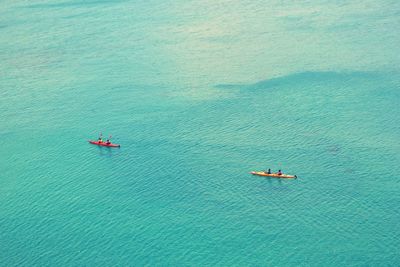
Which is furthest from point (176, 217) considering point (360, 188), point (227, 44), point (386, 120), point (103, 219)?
point (227, 44)

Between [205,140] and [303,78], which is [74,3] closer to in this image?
[303,78]

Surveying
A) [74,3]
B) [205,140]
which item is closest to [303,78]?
[205,140]

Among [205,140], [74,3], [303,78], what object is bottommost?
[303,78]

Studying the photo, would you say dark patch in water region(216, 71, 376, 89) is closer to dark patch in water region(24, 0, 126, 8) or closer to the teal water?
the teal water

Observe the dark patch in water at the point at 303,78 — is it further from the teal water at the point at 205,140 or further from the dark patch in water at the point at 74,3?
the dark patch in water at the point at 74,3

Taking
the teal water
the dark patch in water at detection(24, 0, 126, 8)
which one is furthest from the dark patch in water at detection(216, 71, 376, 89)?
the dark patch in water at detection(24, 0, 126, 8)

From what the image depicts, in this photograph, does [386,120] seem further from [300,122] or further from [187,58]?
[187,58]
